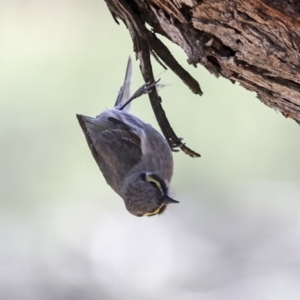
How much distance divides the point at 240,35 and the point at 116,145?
5.10 ft

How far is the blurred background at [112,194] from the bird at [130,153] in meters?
1.06

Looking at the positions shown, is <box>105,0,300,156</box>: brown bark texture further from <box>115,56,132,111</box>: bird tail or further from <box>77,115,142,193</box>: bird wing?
<box>77,115,142,193</box>: bird wing

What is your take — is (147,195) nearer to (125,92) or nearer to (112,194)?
(125,92)

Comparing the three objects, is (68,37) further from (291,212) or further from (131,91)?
(291,212)

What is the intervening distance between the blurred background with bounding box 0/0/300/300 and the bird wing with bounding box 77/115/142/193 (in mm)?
1071

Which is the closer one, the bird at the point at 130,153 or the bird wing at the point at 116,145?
the bird at the point at 130,153

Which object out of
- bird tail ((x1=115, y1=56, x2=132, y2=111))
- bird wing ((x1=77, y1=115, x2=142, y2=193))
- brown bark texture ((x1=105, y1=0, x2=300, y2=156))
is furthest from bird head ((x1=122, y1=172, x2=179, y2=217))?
brown bark texture ((x1=105, y1=0, x2=300, y2=156))

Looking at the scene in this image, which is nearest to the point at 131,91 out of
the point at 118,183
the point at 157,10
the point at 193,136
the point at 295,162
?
the point at 118,183

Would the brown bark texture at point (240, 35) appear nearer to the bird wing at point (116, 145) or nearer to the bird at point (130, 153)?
the bird at point (130, 153)

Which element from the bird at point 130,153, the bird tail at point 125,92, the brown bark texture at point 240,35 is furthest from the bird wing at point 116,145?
the brown bark texture at point 240,35

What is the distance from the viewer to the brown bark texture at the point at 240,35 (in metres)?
1.40

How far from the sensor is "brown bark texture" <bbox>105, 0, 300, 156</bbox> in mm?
1401

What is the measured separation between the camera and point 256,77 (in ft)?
5.21

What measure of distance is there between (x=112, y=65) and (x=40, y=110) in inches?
26.6
